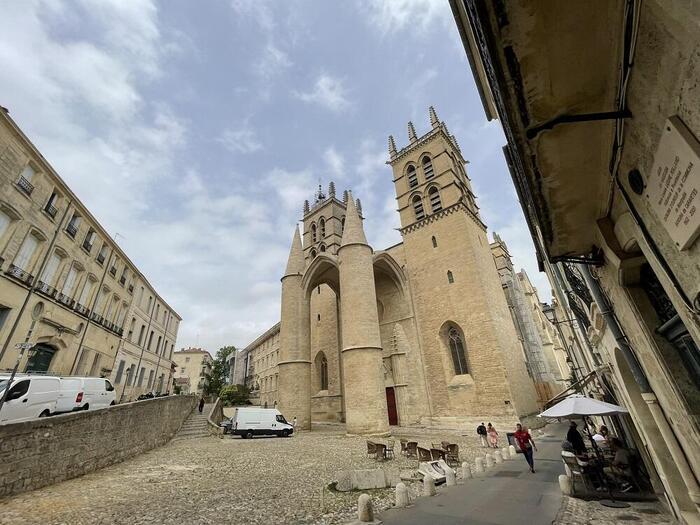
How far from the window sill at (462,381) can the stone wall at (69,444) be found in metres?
15.4

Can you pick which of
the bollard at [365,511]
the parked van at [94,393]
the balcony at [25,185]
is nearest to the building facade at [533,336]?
the bollard at [365,511]

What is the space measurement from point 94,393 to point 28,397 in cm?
354

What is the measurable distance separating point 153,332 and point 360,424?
19.3 m

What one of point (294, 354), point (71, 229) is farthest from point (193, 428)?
point (71, 229)

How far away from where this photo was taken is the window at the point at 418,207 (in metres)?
24.6

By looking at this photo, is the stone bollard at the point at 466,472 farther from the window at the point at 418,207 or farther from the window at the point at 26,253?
the window at the point at 418,207

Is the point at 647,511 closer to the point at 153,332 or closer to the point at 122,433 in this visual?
the point at 122,433

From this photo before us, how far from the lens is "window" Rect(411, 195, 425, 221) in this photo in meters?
24.6

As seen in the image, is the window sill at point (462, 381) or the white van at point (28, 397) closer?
the white van at point (28, 397)

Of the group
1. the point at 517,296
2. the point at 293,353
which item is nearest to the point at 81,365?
the point at 293,353

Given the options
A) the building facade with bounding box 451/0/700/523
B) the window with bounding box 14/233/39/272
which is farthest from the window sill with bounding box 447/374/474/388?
the window with bounding box 14/233/39/272

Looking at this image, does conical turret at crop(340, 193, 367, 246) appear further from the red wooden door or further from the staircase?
the staircase

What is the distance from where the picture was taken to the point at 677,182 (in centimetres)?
179

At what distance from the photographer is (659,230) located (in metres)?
2.34
